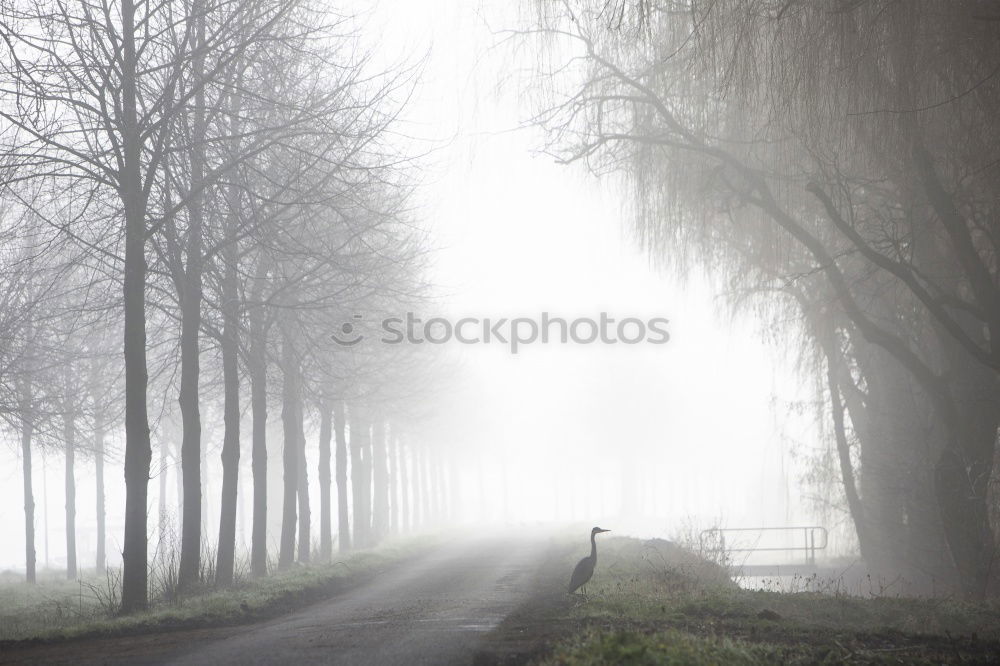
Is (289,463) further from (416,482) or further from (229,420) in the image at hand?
(416,482)

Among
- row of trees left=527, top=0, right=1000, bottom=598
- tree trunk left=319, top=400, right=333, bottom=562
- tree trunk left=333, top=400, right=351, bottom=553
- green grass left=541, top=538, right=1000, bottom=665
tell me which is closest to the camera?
green grass left=541, top=538, right=1000, bottom=665

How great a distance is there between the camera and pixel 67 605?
14242 mm

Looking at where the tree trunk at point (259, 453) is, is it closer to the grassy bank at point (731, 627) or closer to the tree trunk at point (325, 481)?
the tree trunk at point (325, 481)

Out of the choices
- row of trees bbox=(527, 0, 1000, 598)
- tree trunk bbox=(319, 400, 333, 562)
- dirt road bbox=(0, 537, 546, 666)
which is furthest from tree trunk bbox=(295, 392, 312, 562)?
row of trees bbox=(527, 0, 1000, 598)

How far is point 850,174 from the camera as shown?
12.4 m

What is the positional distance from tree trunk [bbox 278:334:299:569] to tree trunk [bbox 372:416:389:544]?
12.1 m

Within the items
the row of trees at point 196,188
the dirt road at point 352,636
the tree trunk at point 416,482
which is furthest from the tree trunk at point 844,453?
the tree trunk at point 416,482

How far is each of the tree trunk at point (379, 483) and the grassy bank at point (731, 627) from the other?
901 inches

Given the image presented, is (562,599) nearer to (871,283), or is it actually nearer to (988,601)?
(988,601)

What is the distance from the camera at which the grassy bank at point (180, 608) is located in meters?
10.3

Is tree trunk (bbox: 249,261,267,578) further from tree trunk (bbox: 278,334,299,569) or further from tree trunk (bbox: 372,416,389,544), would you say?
tree trunk (bbox: 372,416,389,544)

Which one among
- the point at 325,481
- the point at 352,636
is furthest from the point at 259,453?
the point at 352,636

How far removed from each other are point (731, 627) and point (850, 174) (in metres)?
6.88

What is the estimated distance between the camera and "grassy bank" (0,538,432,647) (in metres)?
10.3
